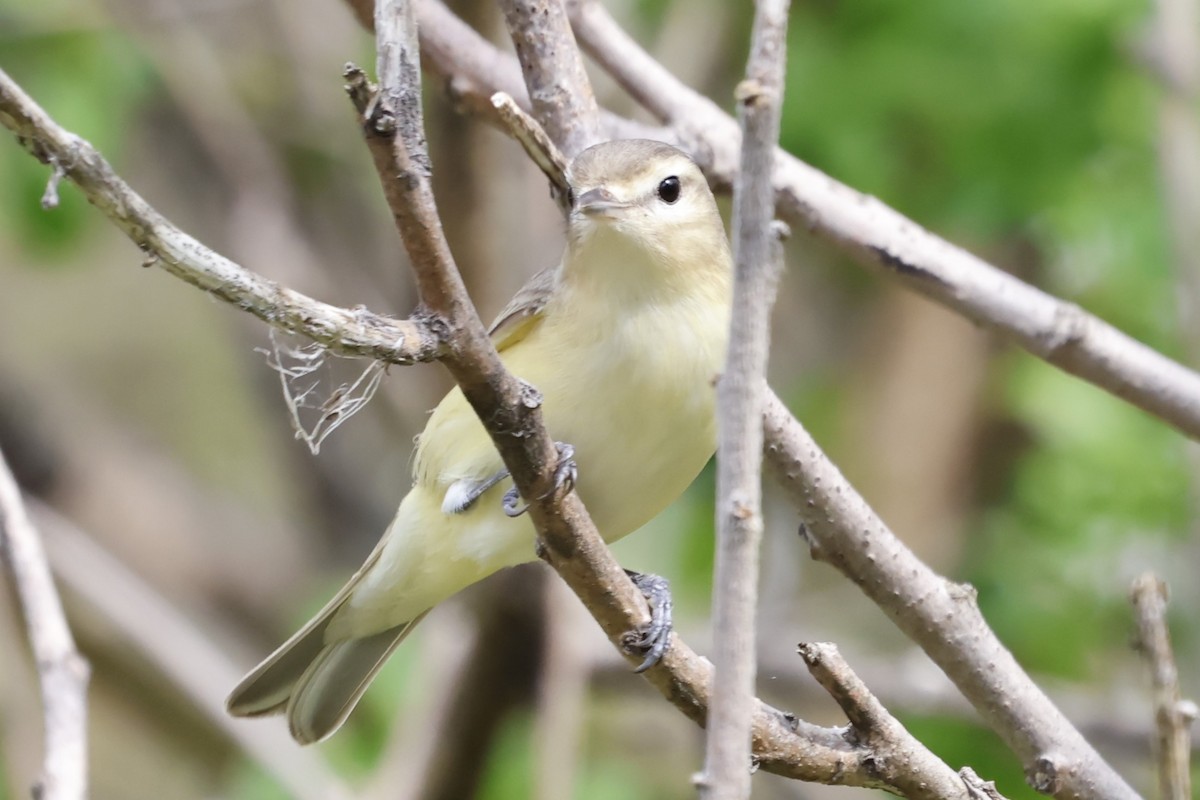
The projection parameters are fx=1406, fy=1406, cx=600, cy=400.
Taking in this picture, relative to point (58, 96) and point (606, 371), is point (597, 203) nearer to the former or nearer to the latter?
point (606, 371)

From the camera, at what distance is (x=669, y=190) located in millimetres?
2531

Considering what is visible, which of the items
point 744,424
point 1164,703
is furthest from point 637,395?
point 744,424

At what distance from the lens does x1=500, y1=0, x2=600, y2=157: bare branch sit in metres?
2.45

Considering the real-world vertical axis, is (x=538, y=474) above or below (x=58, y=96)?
below

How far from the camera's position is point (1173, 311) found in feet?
14.2

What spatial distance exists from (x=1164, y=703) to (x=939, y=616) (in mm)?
591

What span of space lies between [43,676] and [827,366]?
4233 mm

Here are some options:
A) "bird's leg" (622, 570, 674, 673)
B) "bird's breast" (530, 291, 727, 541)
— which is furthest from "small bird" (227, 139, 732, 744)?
"bird's leg" (622, 570, 674, 673)

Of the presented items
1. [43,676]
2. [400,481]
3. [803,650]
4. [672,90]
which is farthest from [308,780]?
[803,650]

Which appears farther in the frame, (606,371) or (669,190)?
(669,190)

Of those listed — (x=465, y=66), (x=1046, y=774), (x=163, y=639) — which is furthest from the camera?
(x=163, y=639)

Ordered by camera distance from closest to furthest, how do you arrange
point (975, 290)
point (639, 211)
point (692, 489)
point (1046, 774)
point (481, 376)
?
point (481, 376) < point (1046, 774) < point (639, 211) < point (975, 290) < point (692, 489)

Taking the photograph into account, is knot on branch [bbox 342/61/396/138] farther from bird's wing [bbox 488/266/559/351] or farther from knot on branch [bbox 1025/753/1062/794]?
knot on branch [bbox 1025/753/1062/794]

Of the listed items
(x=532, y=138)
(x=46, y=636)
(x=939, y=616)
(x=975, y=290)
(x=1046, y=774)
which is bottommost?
(x=46, y=636)
